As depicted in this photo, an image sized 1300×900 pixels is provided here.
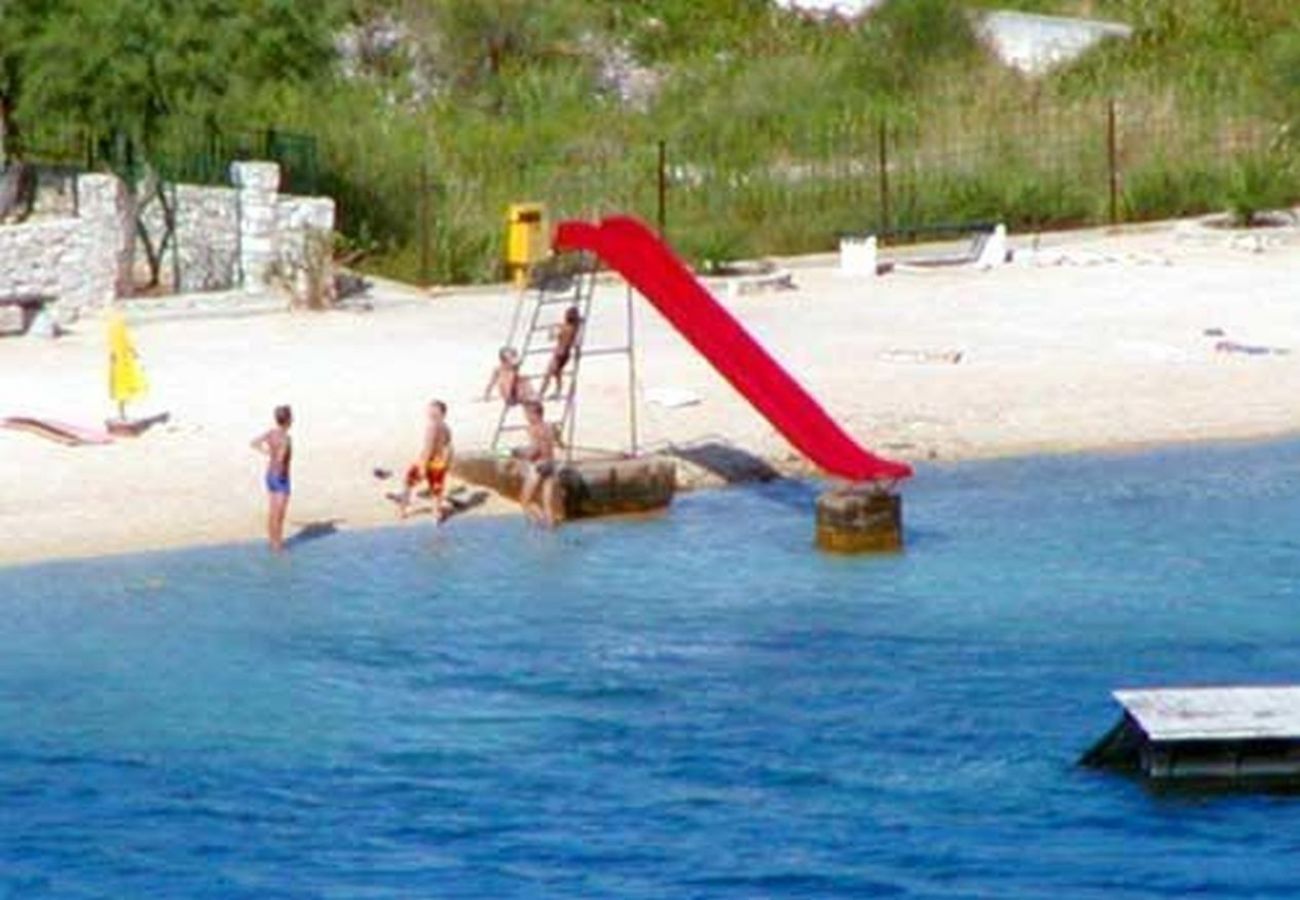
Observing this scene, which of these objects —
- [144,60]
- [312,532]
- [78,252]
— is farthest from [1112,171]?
[312,532]

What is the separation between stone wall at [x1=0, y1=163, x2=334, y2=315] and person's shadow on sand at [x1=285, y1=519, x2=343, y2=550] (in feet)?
26.1

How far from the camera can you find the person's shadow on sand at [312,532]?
29.7 metres

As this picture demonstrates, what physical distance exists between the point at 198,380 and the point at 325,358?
62.9 inches

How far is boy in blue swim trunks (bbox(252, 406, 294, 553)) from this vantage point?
2856 cm

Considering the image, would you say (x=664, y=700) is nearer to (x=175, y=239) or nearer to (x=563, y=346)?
(x=563, y=346)

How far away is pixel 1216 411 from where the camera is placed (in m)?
34.3

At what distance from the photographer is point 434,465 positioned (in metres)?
30.0

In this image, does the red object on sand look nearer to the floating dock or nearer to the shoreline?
the shoreline

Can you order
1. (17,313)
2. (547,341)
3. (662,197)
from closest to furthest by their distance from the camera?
1. (547,341)
2. (17,313)
3. (662,197)

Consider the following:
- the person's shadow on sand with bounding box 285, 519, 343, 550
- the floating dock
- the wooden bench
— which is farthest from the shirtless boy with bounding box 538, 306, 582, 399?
the floating dock

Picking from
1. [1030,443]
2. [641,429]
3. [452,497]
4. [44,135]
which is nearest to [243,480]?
[452,497]

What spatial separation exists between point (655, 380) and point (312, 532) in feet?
18.9

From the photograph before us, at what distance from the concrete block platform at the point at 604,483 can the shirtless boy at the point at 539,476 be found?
11 centimetres

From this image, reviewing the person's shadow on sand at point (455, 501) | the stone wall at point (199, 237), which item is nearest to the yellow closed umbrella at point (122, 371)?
the person's shadow on sand at point (455, 501)
